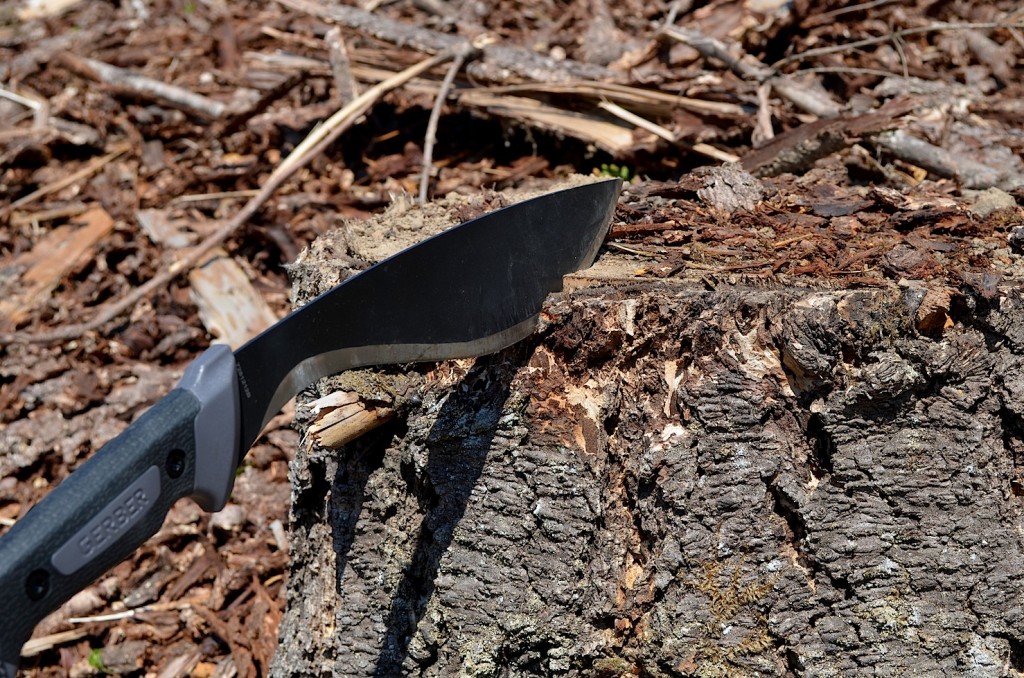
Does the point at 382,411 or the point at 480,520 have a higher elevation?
the point at 382,411

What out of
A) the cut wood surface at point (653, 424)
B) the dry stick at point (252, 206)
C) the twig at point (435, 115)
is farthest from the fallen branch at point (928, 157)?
the dry stick at point (252, 206)

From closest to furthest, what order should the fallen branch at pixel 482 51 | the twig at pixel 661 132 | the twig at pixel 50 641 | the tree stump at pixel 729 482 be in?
the tree stump at pixel 729 482, the twig at pixel 50 641, the twig at pixel 661 132, the fallen branch at pixel 482 51

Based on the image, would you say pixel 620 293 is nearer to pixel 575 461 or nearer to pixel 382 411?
pixel 575 461

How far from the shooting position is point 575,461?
1.86 m

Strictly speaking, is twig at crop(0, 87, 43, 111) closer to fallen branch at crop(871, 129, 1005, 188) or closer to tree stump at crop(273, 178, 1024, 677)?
tree stump at crop(273, 178, 1024, 677)

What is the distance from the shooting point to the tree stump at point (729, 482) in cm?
180

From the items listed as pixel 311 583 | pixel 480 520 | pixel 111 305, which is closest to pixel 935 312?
pixel 480 520

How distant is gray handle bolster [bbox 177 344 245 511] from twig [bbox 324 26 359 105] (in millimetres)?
2831

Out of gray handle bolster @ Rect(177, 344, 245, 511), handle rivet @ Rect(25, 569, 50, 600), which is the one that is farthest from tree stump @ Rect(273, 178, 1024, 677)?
handle rivet @ Rect(25, 569, 50, 600)

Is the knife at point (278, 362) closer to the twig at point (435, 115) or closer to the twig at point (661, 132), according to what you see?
the twig at point (661, 132)

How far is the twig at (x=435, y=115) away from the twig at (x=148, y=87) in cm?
132

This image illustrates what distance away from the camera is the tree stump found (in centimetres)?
180

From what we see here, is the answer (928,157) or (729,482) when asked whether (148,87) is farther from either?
(729,482)

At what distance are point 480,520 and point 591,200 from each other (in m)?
0.78
